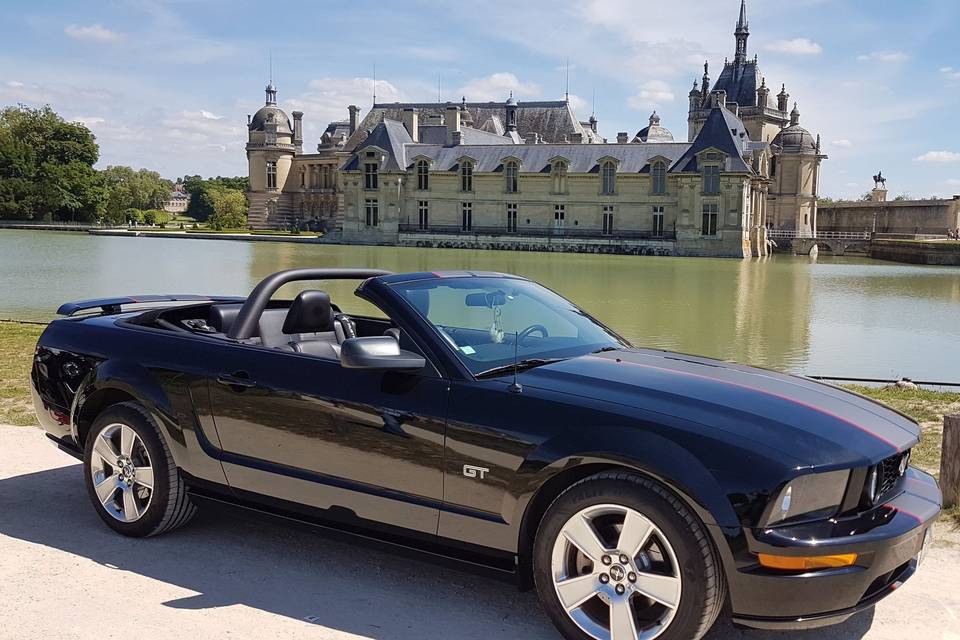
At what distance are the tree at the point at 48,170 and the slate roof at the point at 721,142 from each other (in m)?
61.7

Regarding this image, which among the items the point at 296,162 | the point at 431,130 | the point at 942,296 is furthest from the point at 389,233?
the point at 942,296

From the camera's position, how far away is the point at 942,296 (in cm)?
2803

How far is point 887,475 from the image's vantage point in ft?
10.3

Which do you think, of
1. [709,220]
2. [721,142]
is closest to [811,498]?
[709,220]

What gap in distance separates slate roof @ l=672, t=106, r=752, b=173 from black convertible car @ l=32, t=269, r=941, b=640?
59571 millimetres

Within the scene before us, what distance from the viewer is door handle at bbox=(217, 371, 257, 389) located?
12.8 feet

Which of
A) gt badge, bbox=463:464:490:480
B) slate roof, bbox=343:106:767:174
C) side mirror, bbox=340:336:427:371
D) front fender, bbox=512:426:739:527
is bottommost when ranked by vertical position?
gt badge, bbox=463:464:490:480

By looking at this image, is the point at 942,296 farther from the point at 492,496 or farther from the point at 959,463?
the point at 492,496

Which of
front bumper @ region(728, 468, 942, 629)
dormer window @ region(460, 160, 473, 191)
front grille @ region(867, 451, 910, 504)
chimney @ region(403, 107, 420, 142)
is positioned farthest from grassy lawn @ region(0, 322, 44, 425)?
chimney @ region(403, 107, 420, 142)

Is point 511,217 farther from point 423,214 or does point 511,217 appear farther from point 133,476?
point 133,476

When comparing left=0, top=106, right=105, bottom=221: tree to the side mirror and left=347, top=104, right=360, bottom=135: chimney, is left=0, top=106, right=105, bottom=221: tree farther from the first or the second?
the side mirror

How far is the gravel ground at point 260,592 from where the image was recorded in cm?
324

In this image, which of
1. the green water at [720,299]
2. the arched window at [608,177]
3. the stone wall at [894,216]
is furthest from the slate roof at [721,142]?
the stone wall at [894,216]

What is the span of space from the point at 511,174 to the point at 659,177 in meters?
12.4
